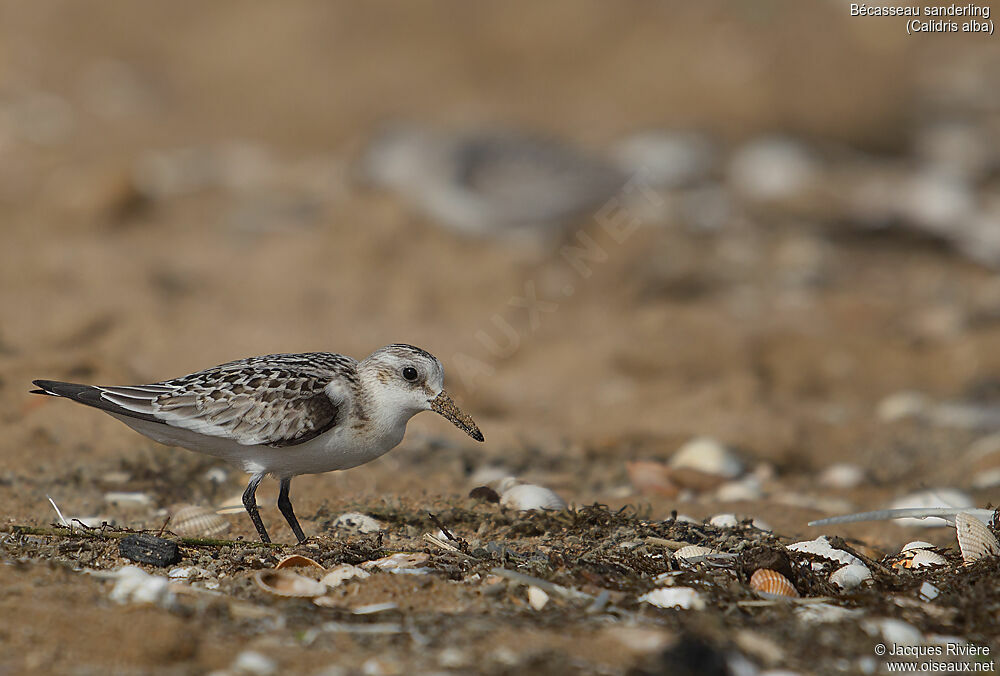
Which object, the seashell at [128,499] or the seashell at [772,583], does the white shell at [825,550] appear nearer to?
the seashell at [772,583]

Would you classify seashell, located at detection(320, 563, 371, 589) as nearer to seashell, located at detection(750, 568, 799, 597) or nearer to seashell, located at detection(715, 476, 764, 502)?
seashell, located at detection(750, 568, 799, 597)

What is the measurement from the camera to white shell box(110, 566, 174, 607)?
130 inches

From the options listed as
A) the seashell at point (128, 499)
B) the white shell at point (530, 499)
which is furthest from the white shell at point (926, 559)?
the seashell at point (128, 499)

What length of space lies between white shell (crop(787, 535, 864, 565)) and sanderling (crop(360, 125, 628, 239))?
243 inches

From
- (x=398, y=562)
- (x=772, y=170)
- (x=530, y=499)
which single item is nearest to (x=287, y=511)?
(x=398, y=562)

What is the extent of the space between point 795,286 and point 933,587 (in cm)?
612

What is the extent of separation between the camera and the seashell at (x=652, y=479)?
5770mm

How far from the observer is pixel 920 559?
404cm

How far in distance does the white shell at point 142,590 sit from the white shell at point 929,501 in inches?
144

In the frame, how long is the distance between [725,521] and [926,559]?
0.95 meters

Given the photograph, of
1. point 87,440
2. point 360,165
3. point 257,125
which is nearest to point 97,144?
point 257,125

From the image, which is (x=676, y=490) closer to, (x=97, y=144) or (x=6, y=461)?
(x=6, y=461)

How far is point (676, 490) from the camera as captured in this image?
19.0ft

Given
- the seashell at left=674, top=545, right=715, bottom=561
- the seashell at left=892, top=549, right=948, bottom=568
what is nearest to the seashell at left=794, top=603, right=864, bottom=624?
the seashell at left=674, top=545, right=715, bottom=561
